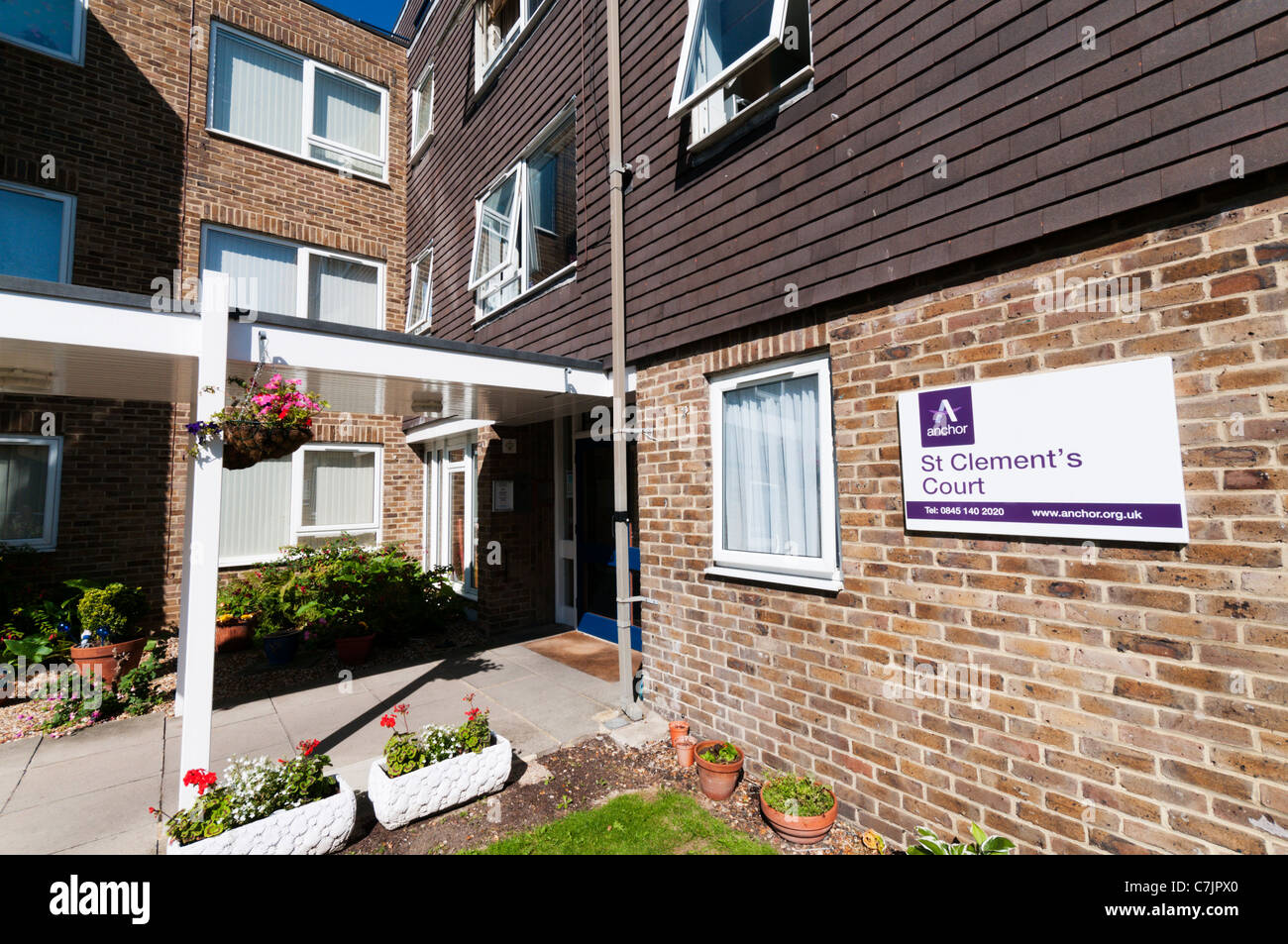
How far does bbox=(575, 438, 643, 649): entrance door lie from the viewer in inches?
271

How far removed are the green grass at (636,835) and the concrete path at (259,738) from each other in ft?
3.17

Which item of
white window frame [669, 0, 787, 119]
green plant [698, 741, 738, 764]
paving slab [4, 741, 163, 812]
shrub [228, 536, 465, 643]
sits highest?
white window frame [669, 0, 787, 119]

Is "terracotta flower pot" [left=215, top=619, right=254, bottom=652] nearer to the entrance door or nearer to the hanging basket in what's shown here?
the entrance door

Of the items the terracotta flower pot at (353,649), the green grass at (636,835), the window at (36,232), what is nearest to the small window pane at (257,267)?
the window at (36,232)

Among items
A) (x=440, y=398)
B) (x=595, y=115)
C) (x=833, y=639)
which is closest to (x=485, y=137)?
(x=595, y=115)

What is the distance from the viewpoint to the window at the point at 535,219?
6582 millimetres

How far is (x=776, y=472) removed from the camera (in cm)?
391

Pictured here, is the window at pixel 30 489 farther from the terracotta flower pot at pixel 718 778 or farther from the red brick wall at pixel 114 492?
the terracotta flower pot at pixel 718 778

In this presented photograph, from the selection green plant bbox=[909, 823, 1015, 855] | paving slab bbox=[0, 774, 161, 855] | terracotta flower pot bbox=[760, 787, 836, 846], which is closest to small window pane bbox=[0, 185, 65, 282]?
paving slab bbox=[0, 774, 161, 855]

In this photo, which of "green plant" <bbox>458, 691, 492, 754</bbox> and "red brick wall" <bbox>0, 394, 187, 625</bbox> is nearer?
"green plant" <bbox>458, 691, 492, 754</bbox>

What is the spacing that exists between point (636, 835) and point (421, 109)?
38.6 ft

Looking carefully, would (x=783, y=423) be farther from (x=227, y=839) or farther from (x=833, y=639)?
(x=227, y=839)

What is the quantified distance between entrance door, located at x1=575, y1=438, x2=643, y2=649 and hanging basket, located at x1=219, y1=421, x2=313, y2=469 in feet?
11.4

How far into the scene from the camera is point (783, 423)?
12.7ft
